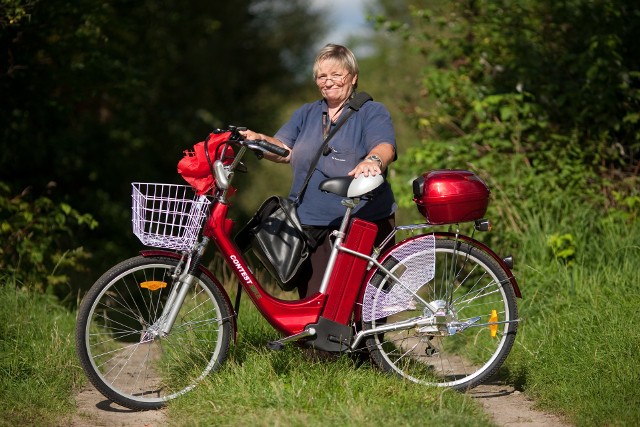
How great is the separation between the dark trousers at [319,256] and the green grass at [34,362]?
1.43 meters

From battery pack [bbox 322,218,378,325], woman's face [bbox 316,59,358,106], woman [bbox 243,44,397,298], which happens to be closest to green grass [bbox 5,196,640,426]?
battery pack [bbox 322,218,378,325]

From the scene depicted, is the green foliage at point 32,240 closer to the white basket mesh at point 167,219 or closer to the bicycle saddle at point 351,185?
the white basket mesh at point 167,219

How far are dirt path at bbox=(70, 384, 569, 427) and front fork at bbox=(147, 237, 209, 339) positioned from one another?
45cm

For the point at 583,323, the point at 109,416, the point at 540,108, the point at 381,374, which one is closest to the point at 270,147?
the point at 381,374

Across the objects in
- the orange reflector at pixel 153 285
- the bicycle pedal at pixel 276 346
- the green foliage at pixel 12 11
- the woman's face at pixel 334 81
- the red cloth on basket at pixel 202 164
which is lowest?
the bicycle pedal at pixel 276 346

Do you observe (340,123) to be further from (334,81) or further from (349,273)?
(349,273)

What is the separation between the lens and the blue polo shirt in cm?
520

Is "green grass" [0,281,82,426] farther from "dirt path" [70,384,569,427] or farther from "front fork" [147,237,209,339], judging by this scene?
"front fork" [147,237,209,339]

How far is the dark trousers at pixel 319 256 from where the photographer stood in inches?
210

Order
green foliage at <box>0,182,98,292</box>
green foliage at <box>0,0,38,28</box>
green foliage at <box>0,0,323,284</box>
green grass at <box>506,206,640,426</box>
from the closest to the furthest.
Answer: green grass at <box>506,206,640,426</box> → green foliage at <box>0,0,38,28</box> → green foliage at <box>0,182,98,292</box> → green foliage at <box>0,0,323,284</box>

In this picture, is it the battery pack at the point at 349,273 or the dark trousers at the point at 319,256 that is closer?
the battery pack at the point at 349,273

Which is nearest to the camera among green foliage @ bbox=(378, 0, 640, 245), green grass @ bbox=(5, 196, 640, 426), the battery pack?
Result: green grass @ bbox=(5, 196, 640, 426)

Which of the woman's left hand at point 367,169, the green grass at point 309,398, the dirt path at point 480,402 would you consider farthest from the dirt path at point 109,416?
the woman's left hand at point 367,169

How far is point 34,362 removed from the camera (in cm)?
559
